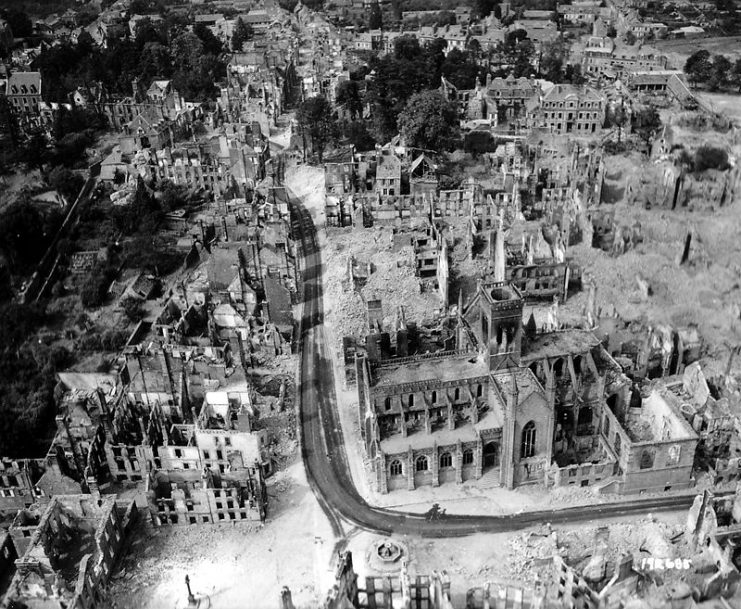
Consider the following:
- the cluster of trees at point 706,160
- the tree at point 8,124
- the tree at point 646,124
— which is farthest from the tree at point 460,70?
the tree at point 8,124

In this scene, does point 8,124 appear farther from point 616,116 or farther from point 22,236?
point 616,116

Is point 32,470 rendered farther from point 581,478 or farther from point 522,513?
point 581,478

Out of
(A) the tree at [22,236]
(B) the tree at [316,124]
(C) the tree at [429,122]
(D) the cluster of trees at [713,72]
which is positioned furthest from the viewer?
(D) the cluster of trees at [713,72]

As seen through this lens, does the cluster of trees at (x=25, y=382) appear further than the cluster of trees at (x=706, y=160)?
No

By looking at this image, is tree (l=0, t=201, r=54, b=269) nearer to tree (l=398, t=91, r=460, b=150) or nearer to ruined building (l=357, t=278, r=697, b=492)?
tree (l=398, t=91, r=460, b=150)

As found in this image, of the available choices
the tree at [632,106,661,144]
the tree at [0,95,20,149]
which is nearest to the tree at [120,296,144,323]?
the tree at [0,95,20,149]

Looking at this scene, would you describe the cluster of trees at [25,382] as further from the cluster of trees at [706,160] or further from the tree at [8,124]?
the cluster of trees at [706,160]

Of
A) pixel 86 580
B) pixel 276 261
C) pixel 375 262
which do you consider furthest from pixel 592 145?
pixel 86 580

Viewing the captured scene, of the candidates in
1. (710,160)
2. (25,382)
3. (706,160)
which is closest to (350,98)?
(706,160)
